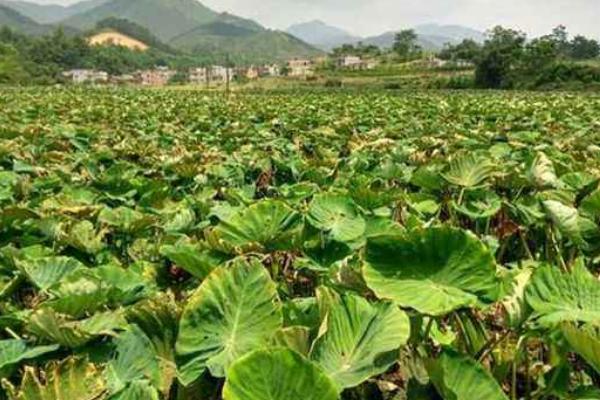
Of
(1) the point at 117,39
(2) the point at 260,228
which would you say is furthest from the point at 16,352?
(1) the point at 117,39

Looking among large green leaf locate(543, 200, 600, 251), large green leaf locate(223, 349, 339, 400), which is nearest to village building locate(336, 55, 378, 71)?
large green leaf locate(543, 200, 600, 251)

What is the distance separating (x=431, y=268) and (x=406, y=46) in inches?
3761

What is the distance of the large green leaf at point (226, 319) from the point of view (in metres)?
1.11

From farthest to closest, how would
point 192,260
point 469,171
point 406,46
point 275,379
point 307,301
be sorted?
point 406,46, point 469,171, point 192,260, point 307,301, point 275,379

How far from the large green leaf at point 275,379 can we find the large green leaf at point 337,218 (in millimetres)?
811

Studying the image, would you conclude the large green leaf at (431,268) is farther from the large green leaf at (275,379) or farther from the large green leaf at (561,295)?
the large green leaf at (275,379)

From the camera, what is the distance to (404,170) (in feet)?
Result: 10.3

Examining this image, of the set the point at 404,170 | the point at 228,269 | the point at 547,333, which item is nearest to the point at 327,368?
the point at 228,269

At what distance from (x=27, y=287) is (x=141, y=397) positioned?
0.91 metres

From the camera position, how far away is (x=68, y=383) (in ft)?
3.21

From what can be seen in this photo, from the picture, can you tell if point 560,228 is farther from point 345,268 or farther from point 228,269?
point 228,269

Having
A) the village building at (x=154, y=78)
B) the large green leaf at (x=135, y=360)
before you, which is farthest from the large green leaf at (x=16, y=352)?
the village building at (x=154, y=78)

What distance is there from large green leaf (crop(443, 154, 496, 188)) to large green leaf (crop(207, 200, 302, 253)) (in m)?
0.97

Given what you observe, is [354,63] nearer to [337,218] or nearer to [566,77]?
[566,77]
